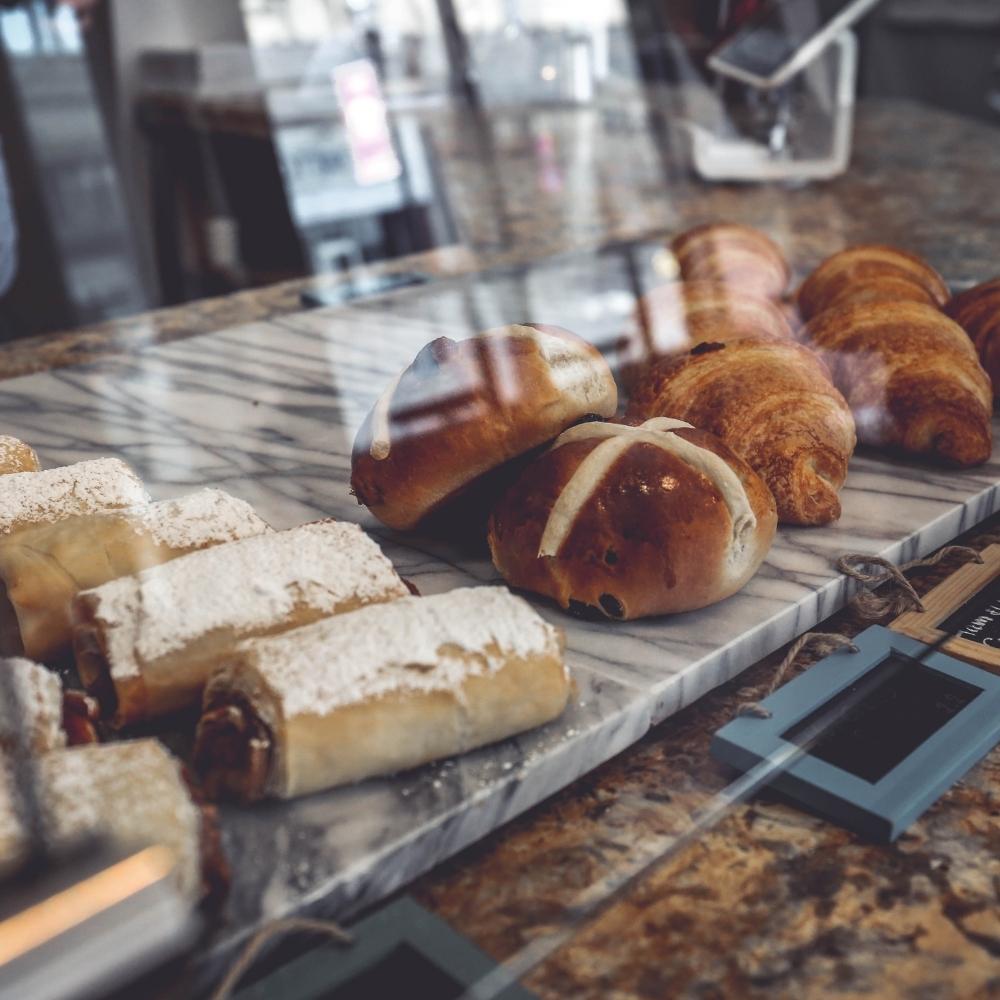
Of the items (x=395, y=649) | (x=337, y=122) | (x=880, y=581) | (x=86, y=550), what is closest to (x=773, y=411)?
(x=880, y=581)

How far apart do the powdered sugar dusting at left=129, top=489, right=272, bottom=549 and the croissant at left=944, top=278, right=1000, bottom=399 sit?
96 cm

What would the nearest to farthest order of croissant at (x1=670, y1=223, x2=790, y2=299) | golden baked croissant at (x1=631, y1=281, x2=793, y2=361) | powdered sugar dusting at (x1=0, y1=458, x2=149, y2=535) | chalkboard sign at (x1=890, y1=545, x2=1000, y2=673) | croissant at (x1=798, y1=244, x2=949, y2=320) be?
chalkboard sign at (x1=890, y1=545, x2=1000, y2=673) → powdered sugar dusting at (x1=0, y1=458, x2=149, y2=535) → golden baked croissant at (x1=631, y1=281, x2=793, y2=361) → croissant at (x1=798, y1=244, x2=949, y2=320) → croissant at (x1=670, y1=223, x2=790, y2=299)

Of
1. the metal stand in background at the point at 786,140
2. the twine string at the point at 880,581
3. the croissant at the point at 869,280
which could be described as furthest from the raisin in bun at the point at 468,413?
the metal stand in background at the point at 786,140

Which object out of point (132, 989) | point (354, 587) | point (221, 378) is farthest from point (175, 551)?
point (221, 378)

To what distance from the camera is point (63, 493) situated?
0.95m

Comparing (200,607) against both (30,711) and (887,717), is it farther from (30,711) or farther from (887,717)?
(887,717)

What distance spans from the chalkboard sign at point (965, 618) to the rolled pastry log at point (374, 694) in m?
0.32

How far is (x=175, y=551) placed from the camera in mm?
870

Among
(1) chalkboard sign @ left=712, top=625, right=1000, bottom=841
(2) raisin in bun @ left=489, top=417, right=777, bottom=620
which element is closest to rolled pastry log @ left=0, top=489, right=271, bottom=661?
(2) raisin in bun @ left=489, top=417, right=777, bottom=620

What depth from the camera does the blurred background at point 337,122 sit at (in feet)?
4.36

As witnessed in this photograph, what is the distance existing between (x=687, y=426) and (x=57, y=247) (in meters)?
1.12

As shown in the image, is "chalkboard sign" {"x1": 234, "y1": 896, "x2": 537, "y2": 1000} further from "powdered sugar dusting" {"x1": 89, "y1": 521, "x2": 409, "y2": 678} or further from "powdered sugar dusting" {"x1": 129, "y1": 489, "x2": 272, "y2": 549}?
"powdered sugar dusting" {"x1": 129, "y1": 489, "x2": 272, "y2": 549}

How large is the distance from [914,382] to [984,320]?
247 mm

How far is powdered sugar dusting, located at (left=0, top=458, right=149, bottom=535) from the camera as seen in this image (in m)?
0.93
